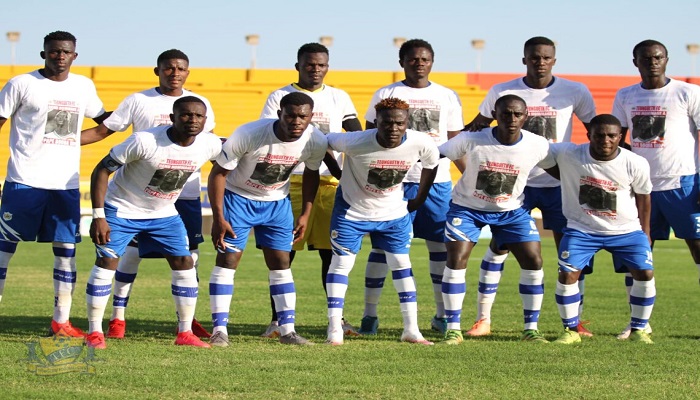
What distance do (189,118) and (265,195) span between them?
91 centimetres

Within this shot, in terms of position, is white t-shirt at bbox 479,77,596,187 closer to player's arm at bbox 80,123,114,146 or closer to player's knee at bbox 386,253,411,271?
player's knee at bbox 386,253,411,271

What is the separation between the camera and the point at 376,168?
815cm

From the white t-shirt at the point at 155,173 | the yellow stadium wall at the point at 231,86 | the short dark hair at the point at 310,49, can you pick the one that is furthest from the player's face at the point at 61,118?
the yellow stadium wall at the point at 231,86

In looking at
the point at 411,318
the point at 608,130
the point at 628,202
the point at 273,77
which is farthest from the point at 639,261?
the point at 273,77

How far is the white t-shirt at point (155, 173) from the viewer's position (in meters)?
7.80

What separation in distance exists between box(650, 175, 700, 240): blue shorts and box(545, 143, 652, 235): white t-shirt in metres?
0.57

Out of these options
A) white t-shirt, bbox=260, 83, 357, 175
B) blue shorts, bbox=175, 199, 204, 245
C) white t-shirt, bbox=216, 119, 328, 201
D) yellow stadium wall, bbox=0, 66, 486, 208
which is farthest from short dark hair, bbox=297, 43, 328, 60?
yellow stadium wall, bbox=0, 66, 486, 208

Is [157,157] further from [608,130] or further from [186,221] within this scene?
[608,130]

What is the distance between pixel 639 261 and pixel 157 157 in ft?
12.4

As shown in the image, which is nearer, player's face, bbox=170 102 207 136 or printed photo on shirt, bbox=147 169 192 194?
player's face, bbox=170 102 207 136

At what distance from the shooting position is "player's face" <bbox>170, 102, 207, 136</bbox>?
773cm

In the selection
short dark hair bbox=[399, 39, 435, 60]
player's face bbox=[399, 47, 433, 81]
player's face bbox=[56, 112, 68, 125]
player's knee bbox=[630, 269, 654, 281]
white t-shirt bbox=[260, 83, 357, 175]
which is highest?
short dark hair bbox=[399, 39, 435, 60]

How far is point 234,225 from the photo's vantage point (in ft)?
26.9

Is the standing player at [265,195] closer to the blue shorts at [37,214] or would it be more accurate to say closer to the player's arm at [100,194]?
the player's arm at [100,194]
